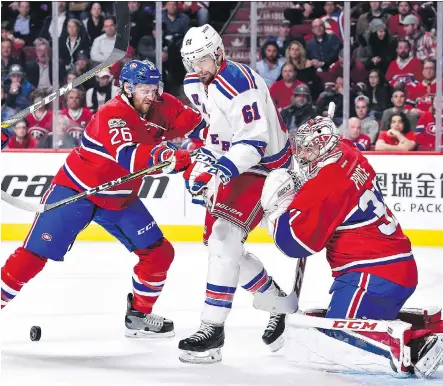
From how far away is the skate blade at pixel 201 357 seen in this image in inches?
141

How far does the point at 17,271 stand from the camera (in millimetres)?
3830

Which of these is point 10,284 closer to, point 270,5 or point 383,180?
point 383,180

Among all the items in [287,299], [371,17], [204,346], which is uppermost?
[371,17]

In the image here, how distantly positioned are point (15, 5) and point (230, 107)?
15.5 ft

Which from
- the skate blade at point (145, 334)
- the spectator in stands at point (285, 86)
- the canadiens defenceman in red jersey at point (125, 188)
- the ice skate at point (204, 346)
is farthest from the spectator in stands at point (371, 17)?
the ice skate at point (204, 346)

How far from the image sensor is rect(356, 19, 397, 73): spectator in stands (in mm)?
7324

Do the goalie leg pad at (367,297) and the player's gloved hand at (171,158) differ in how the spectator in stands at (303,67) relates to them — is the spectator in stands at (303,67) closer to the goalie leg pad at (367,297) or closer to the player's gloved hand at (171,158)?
the player's gloved hand at (171,158)

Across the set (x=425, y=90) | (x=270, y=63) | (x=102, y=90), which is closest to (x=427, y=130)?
(x=425, y=90)

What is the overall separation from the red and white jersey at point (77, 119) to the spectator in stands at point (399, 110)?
1.96 meters

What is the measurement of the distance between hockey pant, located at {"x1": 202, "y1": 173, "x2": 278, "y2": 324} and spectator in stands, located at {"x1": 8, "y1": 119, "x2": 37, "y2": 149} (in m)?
3.76

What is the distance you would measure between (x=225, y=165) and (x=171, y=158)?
224mm

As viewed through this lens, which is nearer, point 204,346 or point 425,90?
point 204,346

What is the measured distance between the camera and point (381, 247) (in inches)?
132

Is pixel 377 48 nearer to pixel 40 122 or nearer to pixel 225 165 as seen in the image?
pixel 40 122
